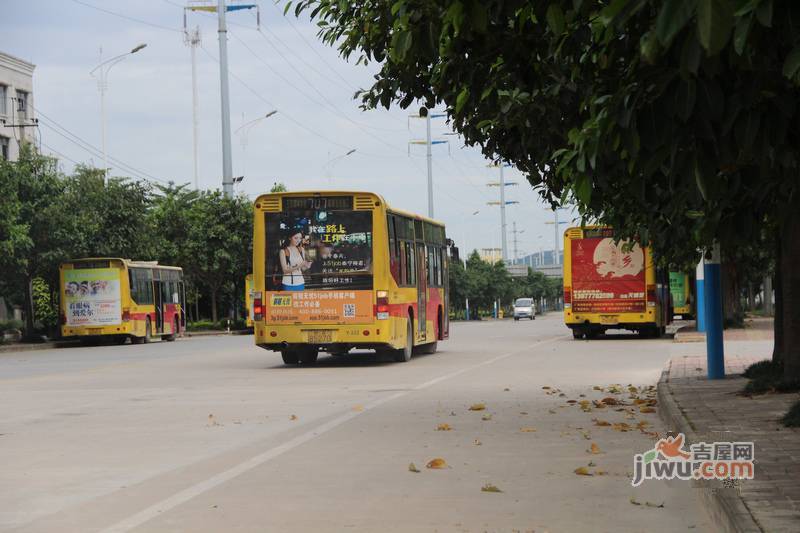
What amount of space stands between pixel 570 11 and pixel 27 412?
12.0 meters

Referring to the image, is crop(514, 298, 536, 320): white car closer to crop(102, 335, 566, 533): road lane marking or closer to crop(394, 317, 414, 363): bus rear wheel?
crop(394, 317, 414, 363): bus rear wheel

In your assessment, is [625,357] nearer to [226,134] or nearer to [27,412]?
[27,412]

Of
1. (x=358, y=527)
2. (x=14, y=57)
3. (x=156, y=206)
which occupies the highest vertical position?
(x=14, y=57)

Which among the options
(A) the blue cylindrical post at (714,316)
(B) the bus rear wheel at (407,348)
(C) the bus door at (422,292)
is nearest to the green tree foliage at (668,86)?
(A) the blue cylindrical post at (714,316)

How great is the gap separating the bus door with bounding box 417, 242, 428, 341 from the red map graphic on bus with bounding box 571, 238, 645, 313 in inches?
318

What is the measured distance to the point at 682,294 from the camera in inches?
2571

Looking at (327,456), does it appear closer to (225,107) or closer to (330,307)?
(330,307)

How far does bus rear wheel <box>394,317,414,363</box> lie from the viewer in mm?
27484

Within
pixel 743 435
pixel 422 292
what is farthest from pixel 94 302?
pixel 743 435

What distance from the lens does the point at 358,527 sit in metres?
7.52

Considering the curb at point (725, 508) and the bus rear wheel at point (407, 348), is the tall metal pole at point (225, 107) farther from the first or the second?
the curb at point (725, 508)

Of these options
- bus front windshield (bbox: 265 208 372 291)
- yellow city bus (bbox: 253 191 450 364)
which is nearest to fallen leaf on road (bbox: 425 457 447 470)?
yellow city bus (bbox: 253 191 450 364)

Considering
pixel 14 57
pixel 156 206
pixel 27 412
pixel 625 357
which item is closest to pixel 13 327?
pixel 156 206

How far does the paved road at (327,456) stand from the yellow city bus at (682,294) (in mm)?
41568
